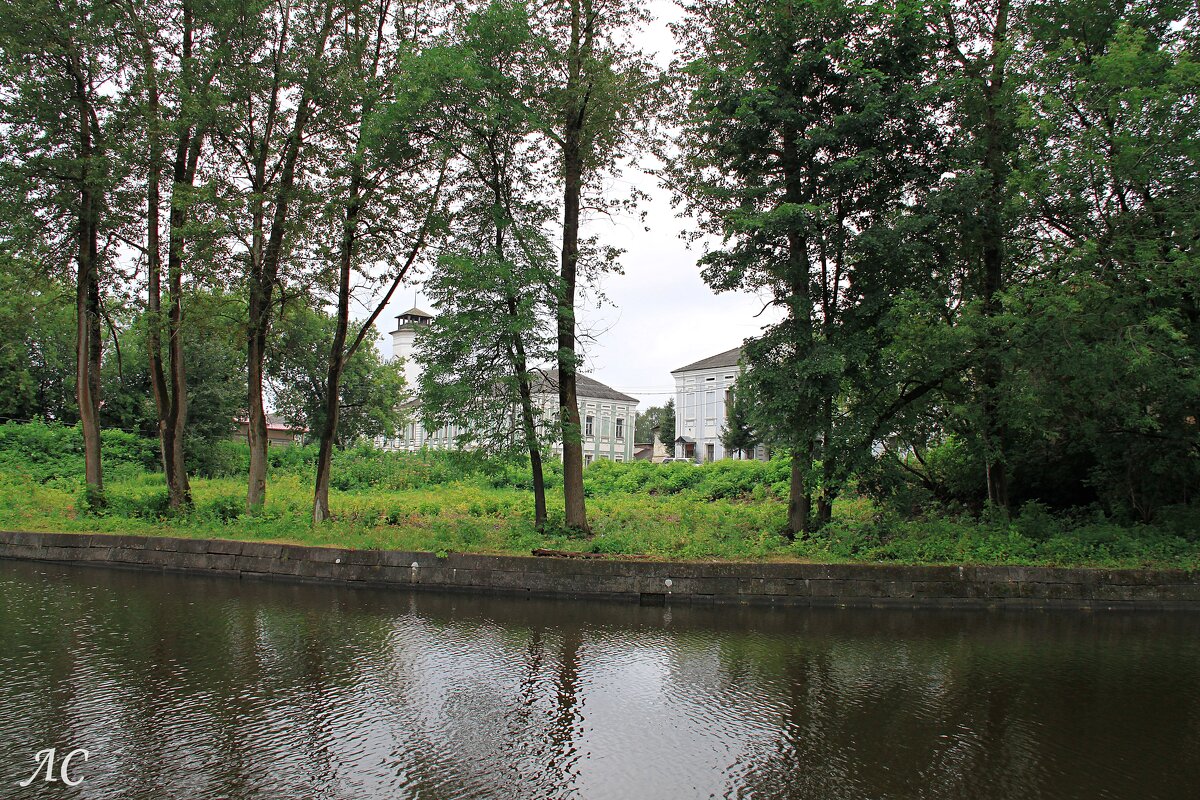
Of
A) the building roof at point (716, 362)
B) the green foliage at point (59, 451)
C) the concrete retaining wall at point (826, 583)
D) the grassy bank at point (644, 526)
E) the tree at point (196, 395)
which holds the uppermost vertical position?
the building roof at point (716, 362)

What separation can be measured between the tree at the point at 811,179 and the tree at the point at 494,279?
10.6 feet

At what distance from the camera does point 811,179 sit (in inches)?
534

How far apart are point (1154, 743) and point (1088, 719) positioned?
1.80ft

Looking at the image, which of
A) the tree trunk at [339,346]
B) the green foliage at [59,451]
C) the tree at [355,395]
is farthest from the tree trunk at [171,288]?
the tree at [355,395]

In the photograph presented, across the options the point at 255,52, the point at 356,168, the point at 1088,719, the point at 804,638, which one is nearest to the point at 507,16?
the point at 356,168

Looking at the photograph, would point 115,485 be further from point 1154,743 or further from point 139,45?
point 1154,743

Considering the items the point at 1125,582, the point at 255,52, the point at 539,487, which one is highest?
the point at 255,52

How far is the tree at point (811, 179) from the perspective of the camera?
12.5 metres

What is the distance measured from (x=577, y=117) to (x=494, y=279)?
379cm

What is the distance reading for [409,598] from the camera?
36.9 ft

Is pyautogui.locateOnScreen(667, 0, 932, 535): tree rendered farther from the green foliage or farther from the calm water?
the green foliage

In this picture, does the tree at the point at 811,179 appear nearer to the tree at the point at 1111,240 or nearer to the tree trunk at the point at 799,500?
the tree trunk at the point at 799,500

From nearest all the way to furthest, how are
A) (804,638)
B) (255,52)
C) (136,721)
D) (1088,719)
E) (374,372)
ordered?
1. (136,721)
2. (1088,719)
3. (804,638)
4. (255,52)
5. (374,372)

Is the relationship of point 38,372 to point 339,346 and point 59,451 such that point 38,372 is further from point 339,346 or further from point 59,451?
point 339,346
